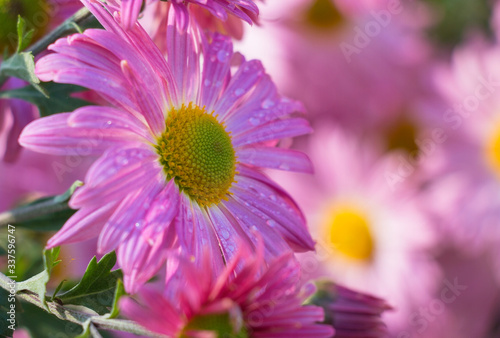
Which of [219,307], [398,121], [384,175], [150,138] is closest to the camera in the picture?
[219,307]

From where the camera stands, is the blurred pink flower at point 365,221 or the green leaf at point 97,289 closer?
the green leaf at point 97,289

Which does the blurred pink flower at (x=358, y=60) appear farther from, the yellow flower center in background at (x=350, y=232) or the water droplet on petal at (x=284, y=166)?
the water droplet on petal at (x=284, y=166)

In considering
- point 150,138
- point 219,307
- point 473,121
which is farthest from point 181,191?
point 473,121

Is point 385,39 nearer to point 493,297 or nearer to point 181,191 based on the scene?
point 493,297

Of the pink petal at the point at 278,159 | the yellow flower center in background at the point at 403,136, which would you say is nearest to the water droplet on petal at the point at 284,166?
the pink petal at the point at 278,159

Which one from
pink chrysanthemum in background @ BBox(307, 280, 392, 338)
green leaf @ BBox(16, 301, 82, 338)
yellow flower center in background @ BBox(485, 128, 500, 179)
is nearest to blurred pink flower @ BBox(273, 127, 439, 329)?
yellow flower center in background @ BBox(485, 128, 500, 179)

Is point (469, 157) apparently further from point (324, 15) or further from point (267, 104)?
point (267, 104)
